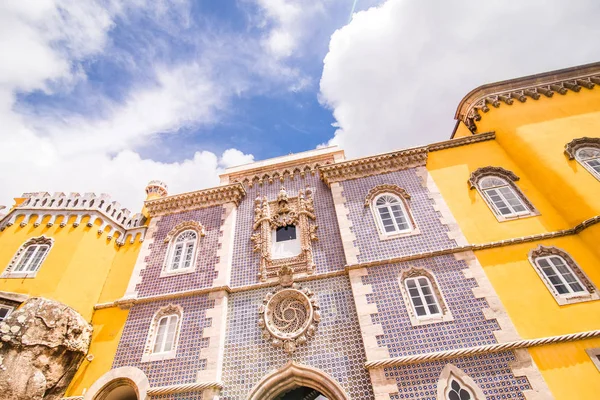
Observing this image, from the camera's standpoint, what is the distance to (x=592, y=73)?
473 inches

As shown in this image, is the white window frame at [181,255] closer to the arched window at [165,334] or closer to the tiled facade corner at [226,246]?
the tiled facade corner at [226,246]

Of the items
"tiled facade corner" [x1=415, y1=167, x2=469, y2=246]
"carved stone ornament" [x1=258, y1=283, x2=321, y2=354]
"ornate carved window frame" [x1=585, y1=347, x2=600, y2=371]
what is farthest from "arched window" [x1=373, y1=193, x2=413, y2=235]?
"ornate carved window frame" [x1=585, y1=347, x2=600, y2=371]

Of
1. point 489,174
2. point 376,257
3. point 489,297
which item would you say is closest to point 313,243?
point 376,257

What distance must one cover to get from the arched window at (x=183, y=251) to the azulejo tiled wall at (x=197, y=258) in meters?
0.25

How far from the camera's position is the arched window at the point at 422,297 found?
28.1 ft

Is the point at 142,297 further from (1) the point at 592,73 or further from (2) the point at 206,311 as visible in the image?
(1) the point at 592,73

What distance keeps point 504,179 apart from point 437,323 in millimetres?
6133

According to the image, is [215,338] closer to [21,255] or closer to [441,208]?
[21,255]

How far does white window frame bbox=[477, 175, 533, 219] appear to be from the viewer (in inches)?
390

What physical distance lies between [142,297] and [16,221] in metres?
6.30

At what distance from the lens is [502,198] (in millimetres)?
10430

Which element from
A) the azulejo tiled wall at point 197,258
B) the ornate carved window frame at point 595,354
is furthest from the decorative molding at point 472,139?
the azulejo tiled wall at point 197,258

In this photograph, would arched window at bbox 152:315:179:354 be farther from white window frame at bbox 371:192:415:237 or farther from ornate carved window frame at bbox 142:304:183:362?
white window frame at bbox 371:192:415:237

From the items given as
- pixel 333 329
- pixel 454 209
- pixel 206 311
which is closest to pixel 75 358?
pixel 206 311
